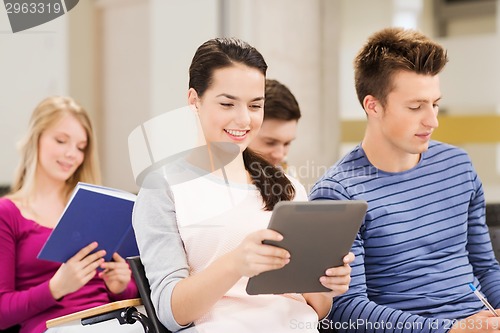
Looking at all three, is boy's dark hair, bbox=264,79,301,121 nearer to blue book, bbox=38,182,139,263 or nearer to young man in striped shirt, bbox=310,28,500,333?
young man in striped shirt, bbox=310,28,500,333

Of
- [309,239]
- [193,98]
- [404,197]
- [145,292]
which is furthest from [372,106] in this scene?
[145,292]

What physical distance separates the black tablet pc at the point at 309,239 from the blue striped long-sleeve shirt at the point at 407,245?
369 millimetres

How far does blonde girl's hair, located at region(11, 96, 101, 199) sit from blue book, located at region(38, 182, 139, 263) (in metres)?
0.38

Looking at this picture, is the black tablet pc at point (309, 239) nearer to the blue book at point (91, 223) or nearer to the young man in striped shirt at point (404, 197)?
the young man in striped shirt at point (404, 197)

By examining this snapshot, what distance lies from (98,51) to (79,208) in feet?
8.48

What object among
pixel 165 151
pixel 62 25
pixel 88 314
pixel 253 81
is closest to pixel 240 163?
pixel 253 81

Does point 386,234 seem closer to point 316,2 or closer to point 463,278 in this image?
point 463,278

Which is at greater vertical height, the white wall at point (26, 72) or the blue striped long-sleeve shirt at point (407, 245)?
the white wall at point (26, 72)

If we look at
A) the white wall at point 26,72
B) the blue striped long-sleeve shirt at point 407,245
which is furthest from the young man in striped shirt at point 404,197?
the white wall at point 26,72

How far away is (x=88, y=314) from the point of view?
5.22ft

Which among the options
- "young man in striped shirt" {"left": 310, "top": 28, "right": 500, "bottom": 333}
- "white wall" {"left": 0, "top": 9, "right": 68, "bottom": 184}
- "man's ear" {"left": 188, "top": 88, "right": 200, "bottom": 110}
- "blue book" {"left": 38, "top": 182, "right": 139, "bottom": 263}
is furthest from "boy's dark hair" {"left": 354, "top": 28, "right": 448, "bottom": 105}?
"white wall" {"left": 0, "top": 9, "right": 68, "bottom": 184}

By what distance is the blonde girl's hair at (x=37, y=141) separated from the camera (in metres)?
2.39

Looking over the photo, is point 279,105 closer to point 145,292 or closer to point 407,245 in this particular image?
point 407,245

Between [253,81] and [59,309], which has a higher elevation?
[253,81]
